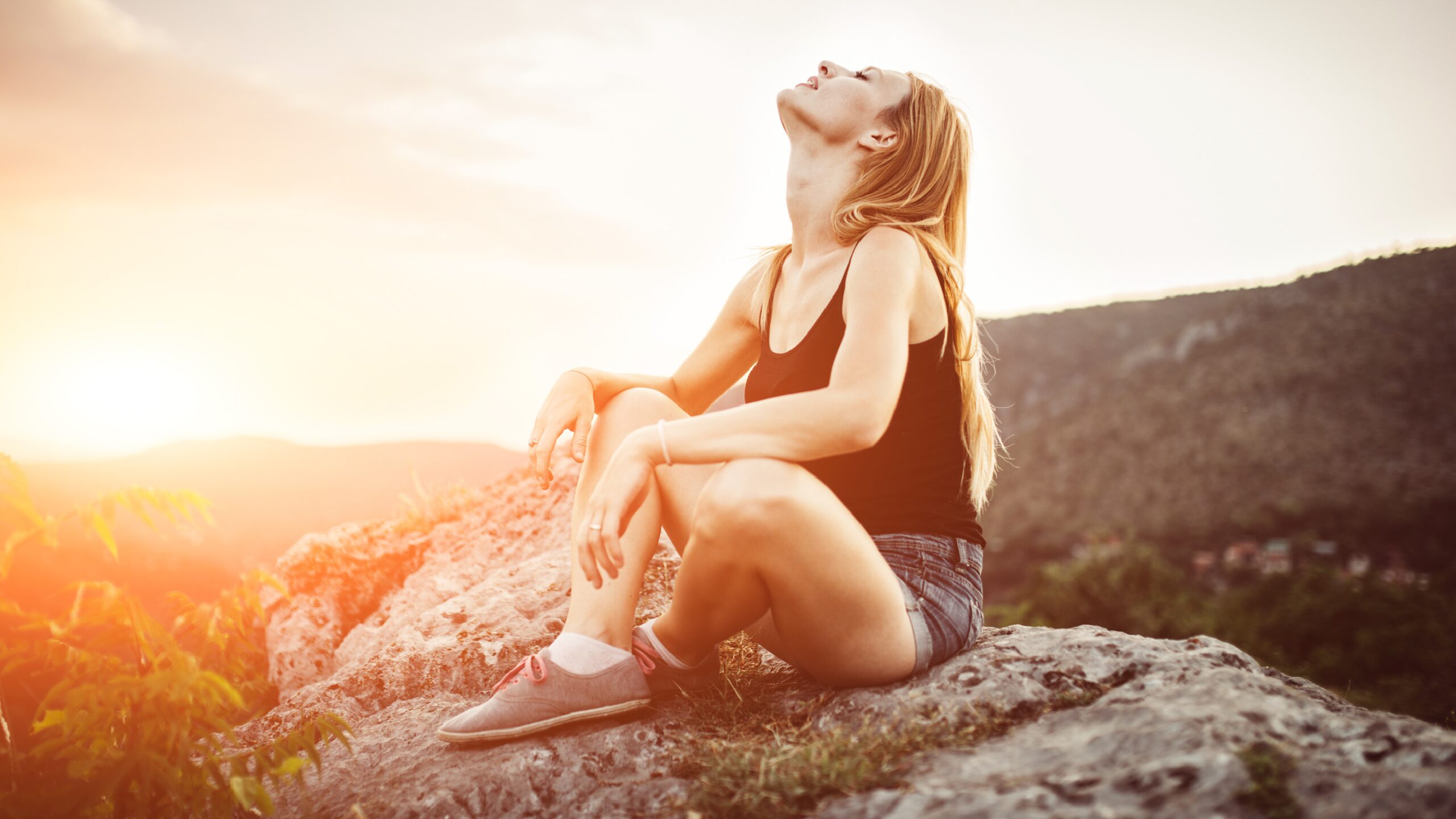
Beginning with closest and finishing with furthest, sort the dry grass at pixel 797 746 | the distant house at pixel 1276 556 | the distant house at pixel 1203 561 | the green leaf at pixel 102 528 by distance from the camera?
the green leaf at pixel 102 528 → the dry grass at pixel 797 746 → the distant house at pixel 1276 556 → the distant house at pixel 1203 561

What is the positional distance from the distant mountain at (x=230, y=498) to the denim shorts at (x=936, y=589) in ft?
6.66

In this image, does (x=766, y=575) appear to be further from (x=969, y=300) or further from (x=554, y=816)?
(x=969, y=300)

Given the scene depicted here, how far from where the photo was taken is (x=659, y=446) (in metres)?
2.31

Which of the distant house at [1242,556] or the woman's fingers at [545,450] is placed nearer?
the woman's fingers at [545,450]

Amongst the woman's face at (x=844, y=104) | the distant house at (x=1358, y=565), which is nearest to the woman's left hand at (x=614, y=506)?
the woman's face at (x=844, y=104)

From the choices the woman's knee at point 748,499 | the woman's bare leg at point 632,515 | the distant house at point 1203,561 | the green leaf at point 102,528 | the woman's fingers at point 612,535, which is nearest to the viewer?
the green leaf at point 102,528

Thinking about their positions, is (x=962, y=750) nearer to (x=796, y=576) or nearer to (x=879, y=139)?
(x=796, y=576)

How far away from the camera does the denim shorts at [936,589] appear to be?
8.17 feet

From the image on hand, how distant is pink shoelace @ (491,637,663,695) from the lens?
2488mm

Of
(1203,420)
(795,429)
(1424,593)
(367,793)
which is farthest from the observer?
(1203,420)

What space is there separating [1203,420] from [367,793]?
3656 cm

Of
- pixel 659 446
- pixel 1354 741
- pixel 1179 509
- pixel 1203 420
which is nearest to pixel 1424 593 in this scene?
pixel 1179 509

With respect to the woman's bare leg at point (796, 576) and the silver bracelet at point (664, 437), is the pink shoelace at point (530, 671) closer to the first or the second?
the woman's bare leg at point (796, 576)

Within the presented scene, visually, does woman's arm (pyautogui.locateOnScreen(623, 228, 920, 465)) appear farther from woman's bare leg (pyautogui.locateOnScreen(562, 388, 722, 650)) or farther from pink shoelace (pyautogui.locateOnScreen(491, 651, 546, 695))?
pink shoelace (pyautogui.locateOnScreen(491, 651, 546, 695))
